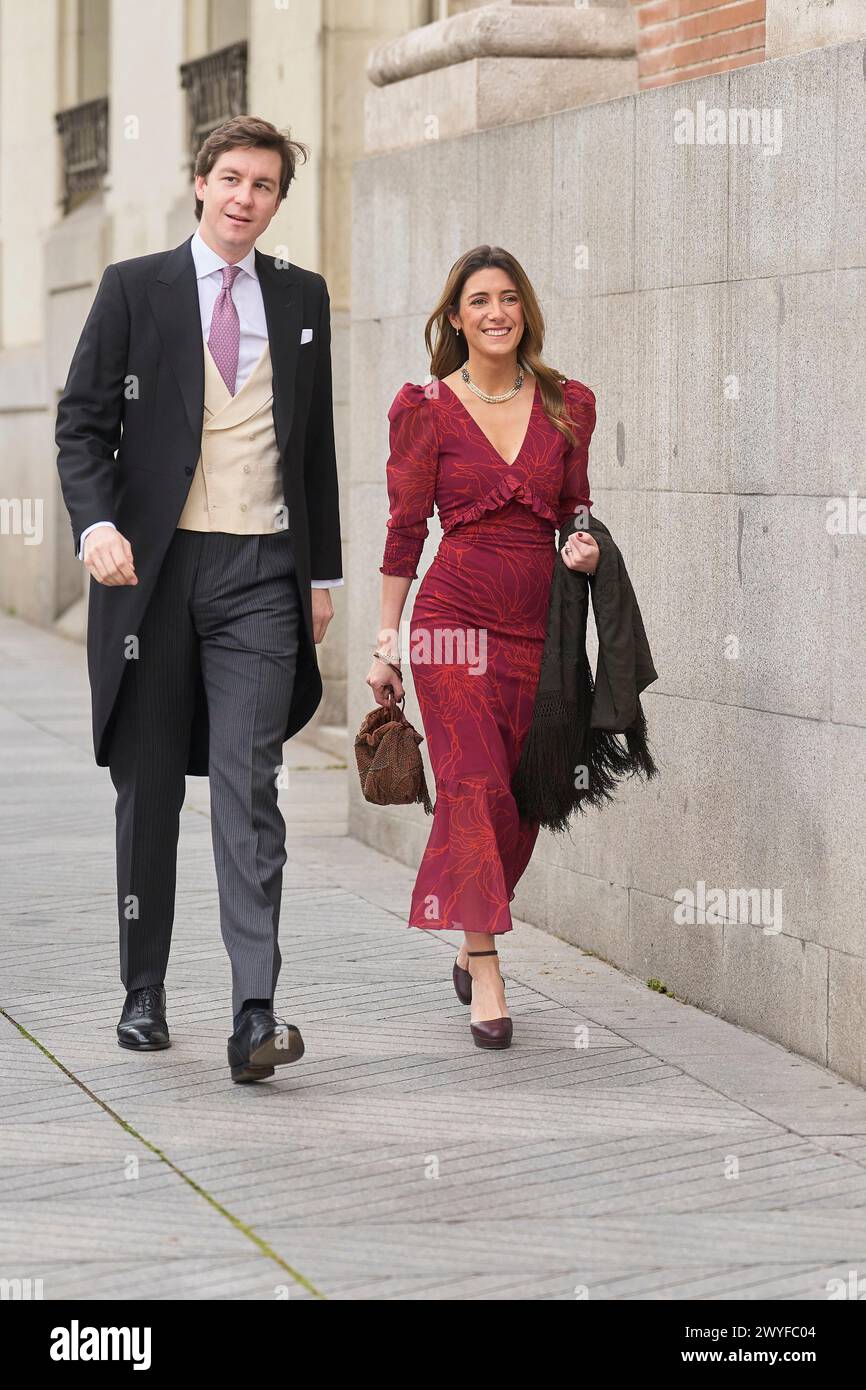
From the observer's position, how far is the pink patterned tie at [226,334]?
18.3 ft

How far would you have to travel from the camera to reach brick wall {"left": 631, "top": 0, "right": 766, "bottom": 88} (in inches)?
279

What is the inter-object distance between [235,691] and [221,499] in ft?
1.52

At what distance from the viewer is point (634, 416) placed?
6.84m

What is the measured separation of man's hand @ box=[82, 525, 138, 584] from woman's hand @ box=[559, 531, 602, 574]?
1.11 meters

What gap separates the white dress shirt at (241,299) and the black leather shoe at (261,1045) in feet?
4.95

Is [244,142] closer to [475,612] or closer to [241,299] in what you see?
[241,299]

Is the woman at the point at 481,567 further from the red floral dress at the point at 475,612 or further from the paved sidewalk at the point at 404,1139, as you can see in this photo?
the paved sidewalk at the point at 404,1139

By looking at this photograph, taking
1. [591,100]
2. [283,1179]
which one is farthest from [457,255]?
[283,1179]

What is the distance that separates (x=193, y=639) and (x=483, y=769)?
84 cm

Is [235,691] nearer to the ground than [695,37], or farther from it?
nearer to the ground

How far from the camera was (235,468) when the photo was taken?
5.57m

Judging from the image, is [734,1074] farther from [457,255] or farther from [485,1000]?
[457,255]

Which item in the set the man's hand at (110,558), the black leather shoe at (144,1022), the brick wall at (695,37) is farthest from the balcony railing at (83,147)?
the man's hand at (110,558)

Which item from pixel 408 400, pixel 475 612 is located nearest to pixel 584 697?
pixel 475 612
